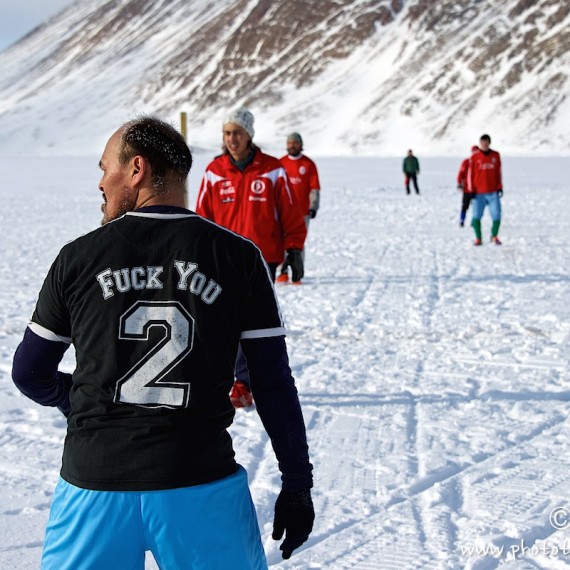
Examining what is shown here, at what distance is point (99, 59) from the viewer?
143375 mm

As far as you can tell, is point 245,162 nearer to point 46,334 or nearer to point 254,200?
point 254,200

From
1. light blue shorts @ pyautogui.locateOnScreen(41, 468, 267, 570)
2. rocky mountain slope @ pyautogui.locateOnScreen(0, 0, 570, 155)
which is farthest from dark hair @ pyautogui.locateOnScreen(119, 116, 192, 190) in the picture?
rocky mountain slope @ pyautogui.locateOnScreen(0, 0, 570, 155)

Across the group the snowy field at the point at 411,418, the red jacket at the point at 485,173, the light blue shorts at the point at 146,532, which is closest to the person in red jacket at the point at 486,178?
the red jacket at the point at 485,173

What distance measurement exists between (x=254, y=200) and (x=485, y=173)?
22.9 feet

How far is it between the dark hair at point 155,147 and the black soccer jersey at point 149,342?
0.41 feet

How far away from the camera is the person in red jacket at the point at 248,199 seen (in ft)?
15.9

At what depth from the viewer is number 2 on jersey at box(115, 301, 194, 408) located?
1673 mm

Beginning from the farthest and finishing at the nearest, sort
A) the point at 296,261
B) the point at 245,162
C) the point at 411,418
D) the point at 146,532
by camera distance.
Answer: the point at 296,261 → the point at 245,162 → the point at 411,418 → the point at 146,532

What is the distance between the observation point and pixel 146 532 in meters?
1.65

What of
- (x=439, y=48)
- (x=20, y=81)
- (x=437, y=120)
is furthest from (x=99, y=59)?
(x=437, y=120)

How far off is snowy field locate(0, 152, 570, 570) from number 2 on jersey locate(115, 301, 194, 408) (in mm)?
1600

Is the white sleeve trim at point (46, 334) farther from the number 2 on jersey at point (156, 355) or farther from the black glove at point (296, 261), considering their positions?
the black glove at point (296, 261)

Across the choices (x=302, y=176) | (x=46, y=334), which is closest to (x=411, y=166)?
(x=302, y=176)

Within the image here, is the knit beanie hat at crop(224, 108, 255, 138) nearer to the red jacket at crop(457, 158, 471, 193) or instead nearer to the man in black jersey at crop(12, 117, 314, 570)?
the man in black jersey at crop(12, 117, 314, 570)
